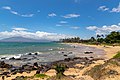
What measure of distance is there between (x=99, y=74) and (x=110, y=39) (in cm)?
13839

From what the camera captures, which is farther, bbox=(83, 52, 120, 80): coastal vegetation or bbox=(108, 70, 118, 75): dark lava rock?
bbox=(108, 70, 118, 75): dark lava rock

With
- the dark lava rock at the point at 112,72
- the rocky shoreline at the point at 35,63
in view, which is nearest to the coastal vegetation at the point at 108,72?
the dark lava rock at the point at 112,72

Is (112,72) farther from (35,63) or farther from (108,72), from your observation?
(35,63)

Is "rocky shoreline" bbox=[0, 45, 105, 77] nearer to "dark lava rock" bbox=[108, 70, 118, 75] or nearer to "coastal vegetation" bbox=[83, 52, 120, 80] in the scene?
"coastal vegetation" bbox=[83, 52, 120, 80]

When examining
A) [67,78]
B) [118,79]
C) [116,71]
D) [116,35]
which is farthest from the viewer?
[116,35]

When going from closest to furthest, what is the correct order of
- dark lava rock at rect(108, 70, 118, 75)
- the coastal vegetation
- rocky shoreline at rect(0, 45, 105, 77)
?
the coastal vegetation
dark lava rock at rect(108, 70, 118, 75)
rocky shoreline at rect(0, 45, 105, 77)

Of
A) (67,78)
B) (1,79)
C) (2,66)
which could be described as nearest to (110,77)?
(67,78)

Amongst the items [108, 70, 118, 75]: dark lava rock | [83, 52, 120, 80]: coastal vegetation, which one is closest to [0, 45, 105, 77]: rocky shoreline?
[83, 52, 120, 80]: coastal vegetation

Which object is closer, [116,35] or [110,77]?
[110,77]

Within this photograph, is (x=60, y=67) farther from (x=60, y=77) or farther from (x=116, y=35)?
(x=116, y=35)

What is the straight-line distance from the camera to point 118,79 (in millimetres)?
13258

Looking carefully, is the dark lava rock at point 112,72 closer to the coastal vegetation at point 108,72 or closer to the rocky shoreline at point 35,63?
the coastal vegetation at point 108,72

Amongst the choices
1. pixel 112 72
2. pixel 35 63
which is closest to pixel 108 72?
pixel 112 72

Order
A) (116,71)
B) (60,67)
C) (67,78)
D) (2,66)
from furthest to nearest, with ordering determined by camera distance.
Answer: (2,66) → (60,67) → (116,71) → (67,78)
